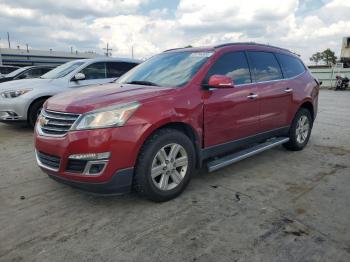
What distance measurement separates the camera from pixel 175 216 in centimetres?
322

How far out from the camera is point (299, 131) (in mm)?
5605

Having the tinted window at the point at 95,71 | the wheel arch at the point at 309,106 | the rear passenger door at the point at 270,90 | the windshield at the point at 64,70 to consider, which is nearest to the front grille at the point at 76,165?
the rear passenger door at the point at 270,90

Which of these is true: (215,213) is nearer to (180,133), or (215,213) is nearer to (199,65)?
(180,133)

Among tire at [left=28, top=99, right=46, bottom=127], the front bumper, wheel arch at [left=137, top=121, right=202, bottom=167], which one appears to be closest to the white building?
tire at [left=28, top=99, right=46, bottom=127]

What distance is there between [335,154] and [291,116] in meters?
1.03

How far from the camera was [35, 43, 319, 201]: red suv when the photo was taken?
309 cm

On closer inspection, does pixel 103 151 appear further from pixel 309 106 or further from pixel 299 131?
pixel 309 106

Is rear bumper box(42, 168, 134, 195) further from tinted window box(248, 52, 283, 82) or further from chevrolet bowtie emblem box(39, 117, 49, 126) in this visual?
tinted window box(248, 52, 283, 82)

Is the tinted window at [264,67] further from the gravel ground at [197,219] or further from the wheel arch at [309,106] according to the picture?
the gravel ground at [197,219]

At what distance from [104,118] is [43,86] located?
464 cm

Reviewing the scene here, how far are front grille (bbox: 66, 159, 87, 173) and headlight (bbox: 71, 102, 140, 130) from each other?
32cm

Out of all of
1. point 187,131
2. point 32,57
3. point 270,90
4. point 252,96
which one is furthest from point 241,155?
point 32,57

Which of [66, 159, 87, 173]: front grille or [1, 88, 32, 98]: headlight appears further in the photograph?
[1, 88, 32, 98]: headlight

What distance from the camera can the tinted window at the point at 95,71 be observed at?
768cm
